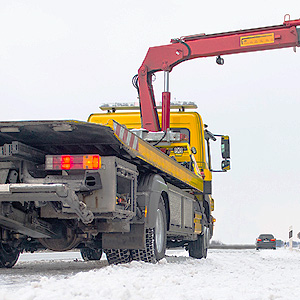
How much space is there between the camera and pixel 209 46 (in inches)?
683

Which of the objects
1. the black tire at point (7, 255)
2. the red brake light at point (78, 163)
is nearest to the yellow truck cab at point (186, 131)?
the black tire at point (7, 255)

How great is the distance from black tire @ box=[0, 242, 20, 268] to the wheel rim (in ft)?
7.78

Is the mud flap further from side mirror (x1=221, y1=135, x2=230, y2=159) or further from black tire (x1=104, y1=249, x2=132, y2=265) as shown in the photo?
side mirror (x1=221, y1=135, x2=230, y2=159)

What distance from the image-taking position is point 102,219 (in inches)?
328

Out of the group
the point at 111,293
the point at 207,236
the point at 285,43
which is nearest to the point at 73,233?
the point at 111,293

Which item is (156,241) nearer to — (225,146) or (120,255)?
(120,255)

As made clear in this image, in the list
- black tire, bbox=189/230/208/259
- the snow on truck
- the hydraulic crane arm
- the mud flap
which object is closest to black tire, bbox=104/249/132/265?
the snow on truck

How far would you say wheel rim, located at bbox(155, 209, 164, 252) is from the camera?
9461 millimetres

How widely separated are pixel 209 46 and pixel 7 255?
9.52 meters

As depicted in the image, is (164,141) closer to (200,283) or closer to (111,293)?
(200,283)

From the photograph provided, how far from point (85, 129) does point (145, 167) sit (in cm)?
192

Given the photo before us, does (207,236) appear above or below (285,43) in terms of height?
below

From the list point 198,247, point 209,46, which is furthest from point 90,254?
point 209,46

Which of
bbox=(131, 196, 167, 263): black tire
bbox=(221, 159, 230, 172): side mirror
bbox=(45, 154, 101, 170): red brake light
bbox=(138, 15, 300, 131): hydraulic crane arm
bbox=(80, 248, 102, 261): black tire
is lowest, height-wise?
bbox=(80, 248, 102, 261): black tire
